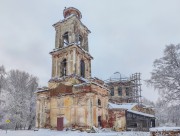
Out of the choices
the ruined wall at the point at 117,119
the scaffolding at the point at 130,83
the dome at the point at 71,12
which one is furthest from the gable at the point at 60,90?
the scaffolding at the point at 130,83

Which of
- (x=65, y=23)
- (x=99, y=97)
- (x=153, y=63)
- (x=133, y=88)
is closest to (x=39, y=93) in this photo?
(x=99, y=97)

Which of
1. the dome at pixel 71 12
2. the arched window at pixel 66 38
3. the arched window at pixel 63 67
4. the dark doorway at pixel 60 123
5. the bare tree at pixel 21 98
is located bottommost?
the dark doorway at pixel 60 123

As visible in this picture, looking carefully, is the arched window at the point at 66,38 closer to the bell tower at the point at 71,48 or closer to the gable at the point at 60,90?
the bell tower at the point at 71,48

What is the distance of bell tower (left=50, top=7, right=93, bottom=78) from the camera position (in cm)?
2703

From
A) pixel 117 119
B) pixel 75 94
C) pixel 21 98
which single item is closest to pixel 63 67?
pixel 75 94

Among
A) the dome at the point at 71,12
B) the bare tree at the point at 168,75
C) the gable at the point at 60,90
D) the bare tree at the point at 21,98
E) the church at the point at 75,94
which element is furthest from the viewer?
the bare tree at the point at 21,98

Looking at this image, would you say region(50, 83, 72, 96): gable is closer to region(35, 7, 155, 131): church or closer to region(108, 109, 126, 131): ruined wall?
region(35, 7, 155, 131): church

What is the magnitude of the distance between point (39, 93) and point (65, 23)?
10942mm

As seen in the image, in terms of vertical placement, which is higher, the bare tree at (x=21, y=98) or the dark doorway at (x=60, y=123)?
the bare tree at (x=21, y=98)

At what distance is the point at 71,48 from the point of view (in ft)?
89.2

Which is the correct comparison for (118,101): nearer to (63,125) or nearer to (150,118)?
(150,118)

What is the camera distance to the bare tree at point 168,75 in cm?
1955

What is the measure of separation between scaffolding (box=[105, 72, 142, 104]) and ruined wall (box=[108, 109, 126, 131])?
1381 cm

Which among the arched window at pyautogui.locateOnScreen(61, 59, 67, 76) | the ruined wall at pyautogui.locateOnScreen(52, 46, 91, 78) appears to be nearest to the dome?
the ruined wall at pyautogui.locateOnScreen(52, 46, 91, 78)
